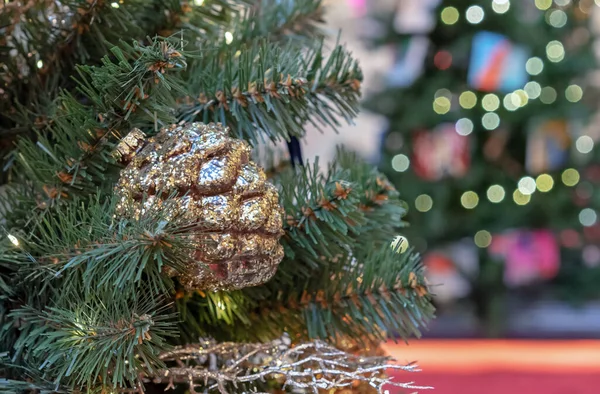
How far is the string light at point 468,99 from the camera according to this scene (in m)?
1.58

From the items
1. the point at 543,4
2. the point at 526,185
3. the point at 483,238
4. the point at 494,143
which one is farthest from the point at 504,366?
the point at 543,4

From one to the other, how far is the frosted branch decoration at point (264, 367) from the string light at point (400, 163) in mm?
1271

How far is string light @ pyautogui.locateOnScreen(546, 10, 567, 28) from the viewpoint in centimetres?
160

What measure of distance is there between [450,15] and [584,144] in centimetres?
52

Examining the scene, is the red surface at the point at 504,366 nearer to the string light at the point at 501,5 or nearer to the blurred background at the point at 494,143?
the blurred background at the point at 494,143

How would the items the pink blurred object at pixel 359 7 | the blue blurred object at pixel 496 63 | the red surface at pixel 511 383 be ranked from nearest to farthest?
the red surface at pixel 511 383, the blue blurred object at pixel 496 63, the pink blurred object at pixel 359 7

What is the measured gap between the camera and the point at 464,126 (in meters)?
1.59

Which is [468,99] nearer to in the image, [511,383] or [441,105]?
[441,105]

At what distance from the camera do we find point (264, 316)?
1.29ft

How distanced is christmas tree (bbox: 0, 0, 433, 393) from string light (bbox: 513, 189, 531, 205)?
1247mm

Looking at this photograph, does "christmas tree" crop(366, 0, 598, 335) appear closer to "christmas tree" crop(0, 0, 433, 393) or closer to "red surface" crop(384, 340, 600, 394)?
"red surface" crop(384, 340, 600, 394)

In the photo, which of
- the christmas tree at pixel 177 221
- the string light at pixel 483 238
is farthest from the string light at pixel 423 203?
the christmas tree at pixel 177 221

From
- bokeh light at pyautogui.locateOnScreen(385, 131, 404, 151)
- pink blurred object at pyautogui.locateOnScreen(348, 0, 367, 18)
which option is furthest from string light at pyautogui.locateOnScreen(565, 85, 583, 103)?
pink blurred object at pyautogui.locateOnScreen(348, 0, 367, 18)

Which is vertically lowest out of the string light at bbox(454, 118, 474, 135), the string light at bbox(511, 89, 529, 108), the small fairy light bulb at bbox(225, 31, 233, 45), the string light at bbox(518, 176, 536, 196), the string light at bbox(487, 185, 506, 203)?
the string light at bbox(487, 185, 506, 203)
